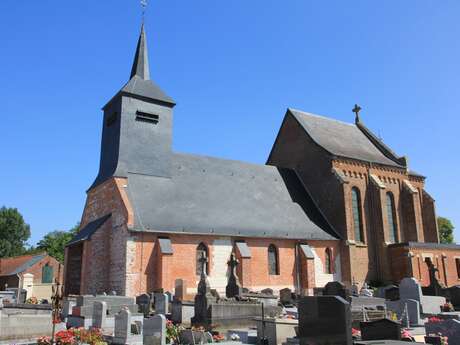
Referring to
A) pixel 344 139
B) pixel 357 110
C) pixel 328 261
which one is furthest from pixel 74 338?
pixel 357 110

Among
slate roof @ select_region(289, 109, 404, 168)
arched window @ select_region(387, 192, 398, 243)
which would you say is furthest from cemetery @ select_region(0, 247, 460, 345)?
slate roof @ select_region(289, 109, 404, 168)

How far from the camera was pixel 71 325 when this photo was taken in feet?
46.1

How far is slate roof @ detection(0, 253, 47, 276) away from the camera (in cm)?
4116

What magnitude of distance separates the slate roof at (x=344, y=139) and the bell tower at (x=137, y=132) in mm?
10493

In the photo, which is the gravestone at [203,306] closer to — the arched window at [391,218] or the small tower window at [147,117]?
the small tower window at [147,117]

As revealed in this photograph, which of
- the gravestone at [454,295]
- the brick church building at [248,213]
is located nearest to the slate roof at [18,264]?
the brick church building at [248,213]

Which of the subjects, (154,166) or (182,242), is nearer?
(182,242)

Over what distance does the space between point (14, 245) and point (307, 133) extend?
2002 inches

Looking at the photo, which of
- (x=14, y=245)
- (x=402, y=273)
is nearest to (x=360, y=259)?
(x=402, y=273)

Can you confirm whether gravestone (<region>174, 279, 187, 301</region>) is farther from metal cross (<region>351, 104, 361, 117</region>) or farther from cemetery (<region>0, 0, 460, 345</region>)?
metal cross (<region>351, 104, 361, 117</region>)

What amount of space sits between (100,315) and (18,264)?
3448 cm

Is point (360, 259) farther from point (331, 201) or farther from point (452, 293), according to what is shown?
point (452, 293)

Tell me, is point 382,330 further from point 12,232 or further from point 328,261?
point 12,232

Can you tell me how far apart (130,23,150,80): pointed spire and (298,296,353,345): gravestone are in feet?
69.1
